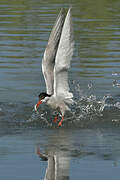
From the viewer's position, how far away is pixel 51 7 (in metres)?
25.9

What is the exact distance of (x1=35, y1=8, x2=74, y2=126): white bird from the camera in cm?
1077

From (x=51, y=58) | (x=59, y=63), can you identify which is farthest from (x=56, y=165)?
(x=51, y=58)

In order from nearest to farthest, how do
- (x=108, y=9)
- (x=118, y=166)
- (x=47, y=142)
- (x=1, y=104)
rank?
(x=118, y=166) → (x=47, y=142) → (x=1, y=104) → (x=108, y=9)

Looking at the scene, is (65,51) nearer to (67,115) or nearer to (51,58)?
(51,58)

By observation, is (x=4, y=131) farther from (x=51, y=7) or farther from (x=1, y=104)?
(x=51, y=7)

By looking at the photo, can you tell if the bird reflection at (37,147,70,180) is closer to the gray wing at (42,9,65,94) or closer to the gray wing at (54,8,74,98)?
the gray wing at (54,8,74,98)

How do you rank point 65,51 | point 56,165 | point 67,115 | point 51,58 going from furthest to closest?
point 67,115
point 51,58
point 65,51
point 56,165

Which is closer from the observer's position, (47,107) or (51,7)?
(47,107)

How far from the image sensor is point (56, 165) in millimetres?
9023

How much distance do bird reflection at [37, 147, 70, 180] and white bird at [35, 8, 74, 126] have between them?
1.83 m

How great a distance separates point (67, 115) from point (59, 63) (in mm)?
1666

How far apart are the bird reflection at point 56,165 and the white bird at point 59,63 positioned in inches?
72.0

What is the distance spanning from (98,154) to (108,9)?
1675cm

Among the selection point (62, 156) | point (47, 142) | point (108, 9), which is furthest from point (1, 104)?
point (108, 9)
